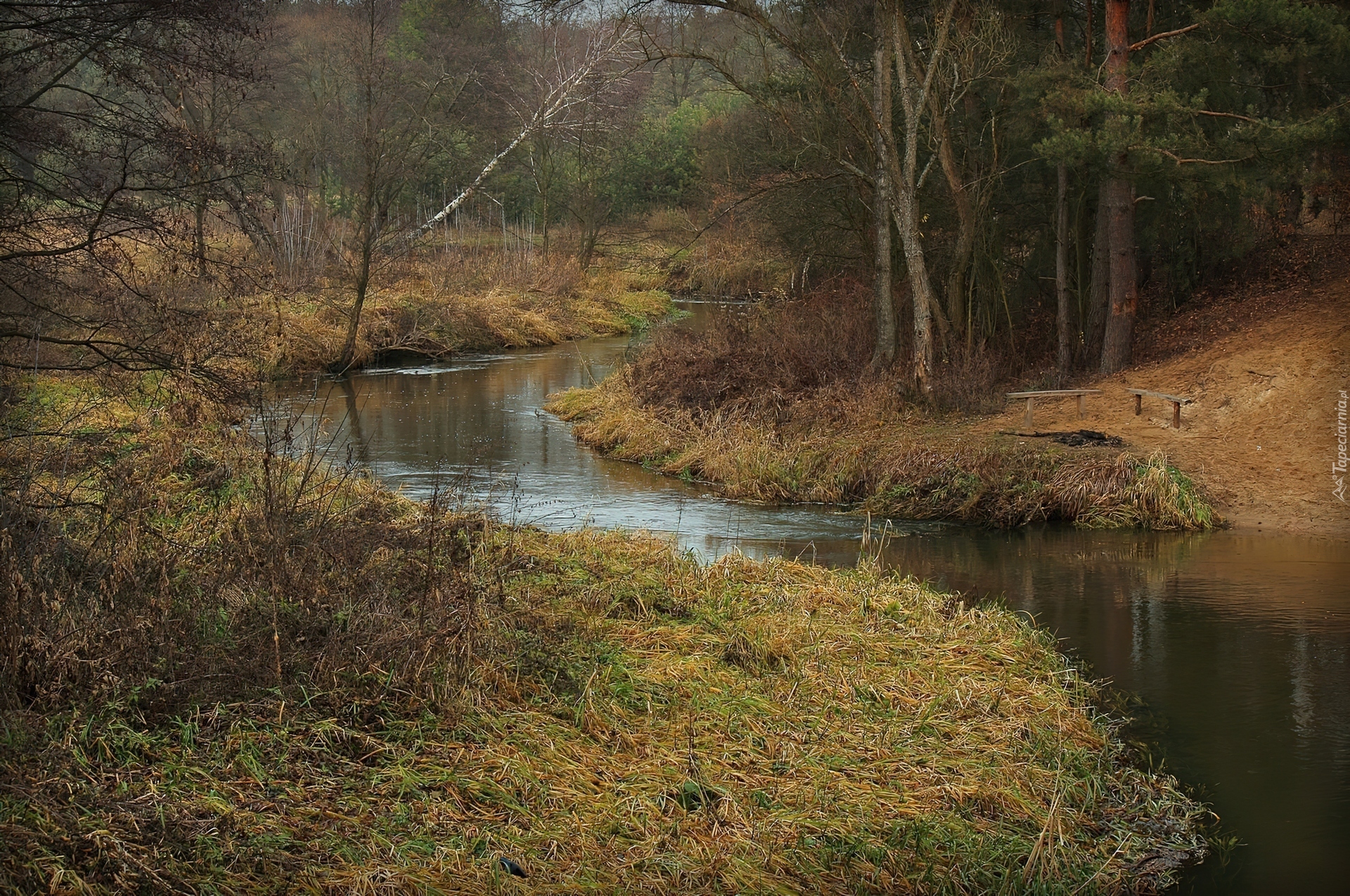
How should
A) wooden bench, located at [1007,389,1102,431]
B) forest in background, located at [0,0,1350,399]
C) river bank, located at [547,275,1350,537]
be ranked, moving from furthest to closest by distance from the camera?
wooden bench, located at [1007,389,1102,431], river bank, located at [547,275,1350,537], forest in background, located at [0,0,1350,399]

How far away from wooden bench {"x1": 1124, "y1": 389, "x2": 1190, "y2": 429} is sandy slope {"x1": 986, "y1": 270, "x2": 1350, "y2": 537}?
8 cm

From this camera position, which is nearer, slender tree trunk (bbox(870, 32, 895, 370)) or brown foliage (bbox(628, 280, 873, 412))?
slender tree trunk (bbox(870, 32, 895, 370))

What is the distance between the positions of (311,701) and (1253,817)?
15.9 ft

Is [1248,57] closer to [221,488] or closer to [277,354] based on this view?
[221,488]

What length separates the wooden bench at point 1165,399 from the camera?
1458 cm

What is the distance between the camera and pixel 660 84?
2456 inches

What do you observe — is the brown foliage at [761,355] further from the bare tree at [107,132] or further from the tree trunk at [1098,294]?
the bare tree at [107,132]

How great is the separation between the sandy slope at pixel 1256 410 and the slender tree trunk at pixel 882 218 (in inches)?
81.4

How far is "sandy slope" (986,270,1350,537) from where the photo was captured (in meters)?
13.2

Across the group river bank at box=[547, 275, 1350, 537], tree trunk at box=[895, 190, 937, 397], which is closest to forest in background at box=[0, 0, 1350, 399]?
tree trunk at box=[895, 190, 937, 397]

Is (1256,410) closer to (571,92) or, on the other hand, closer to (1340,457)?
(1340,457)

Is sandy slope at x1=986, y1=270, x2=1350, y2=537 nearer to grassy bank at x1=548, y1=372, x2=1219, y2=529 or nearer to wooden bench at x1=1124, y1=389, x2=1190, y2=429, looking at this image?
wooden bench at x1=1124, y1=389, x2=1190, y2=429

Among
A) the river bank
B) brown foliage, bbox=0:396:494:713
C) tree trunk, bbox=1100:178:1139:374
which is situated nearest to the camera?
brown foliage, bbox=0:396:494:713

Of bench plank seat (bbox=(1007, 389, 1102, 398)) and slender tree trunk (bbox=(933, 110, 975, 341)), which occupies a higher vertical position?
slender tree trunk (bbox=(933, 110, 975, 341))
